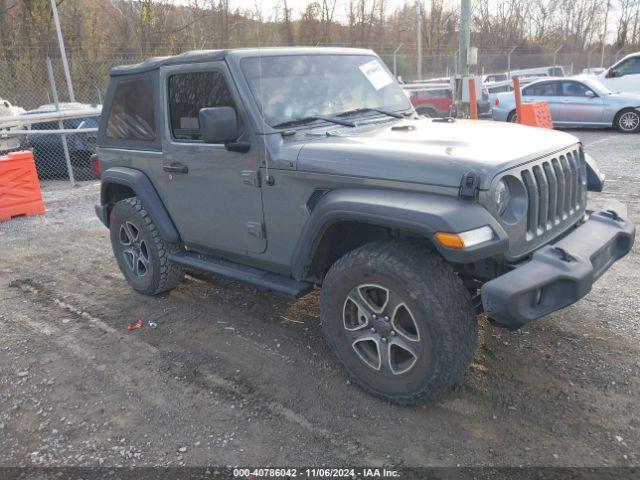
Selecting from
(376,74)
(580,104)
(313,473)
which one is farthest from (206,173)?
(580,104)

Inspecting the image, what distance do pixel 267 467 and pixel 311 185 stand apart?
5.26 feet

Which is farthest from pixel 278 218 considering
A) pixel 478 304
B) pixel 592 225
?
pixel 592 225

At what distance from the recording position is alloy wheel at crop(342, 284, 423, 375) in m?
3.01

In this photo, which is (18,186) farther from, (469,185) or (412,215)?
(469,185)

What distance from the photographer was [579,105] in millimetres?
13875

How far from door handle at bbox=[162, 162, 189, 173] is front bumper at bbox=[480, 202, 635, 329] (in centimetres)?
244

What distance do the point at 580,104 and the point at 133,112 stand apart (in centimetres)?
1259

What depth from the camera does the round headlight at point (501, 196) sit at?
2.78 metres

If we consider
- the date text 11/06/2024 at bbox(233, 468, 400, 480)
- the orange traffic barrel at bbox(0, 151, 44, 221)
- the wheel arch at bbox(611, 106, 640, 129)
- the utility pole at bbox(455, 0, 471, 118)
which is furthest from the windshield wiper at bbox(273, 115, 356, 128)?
the wheel arch at bbox(611, 106, 640, 129)

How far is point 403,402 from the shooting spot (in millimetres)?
3117

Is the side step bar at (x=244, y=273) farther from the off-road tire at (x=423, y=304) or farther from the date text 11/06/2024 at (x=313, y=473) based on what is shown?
the date text 11/06/2024 at (x=313, y=473)

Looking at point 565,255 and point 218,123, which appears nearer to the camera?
point 565,255

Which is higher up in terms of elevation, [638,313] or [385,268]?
[385,268]

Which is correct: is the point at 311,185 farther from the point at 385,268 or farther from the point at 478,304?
the point at 478,304
